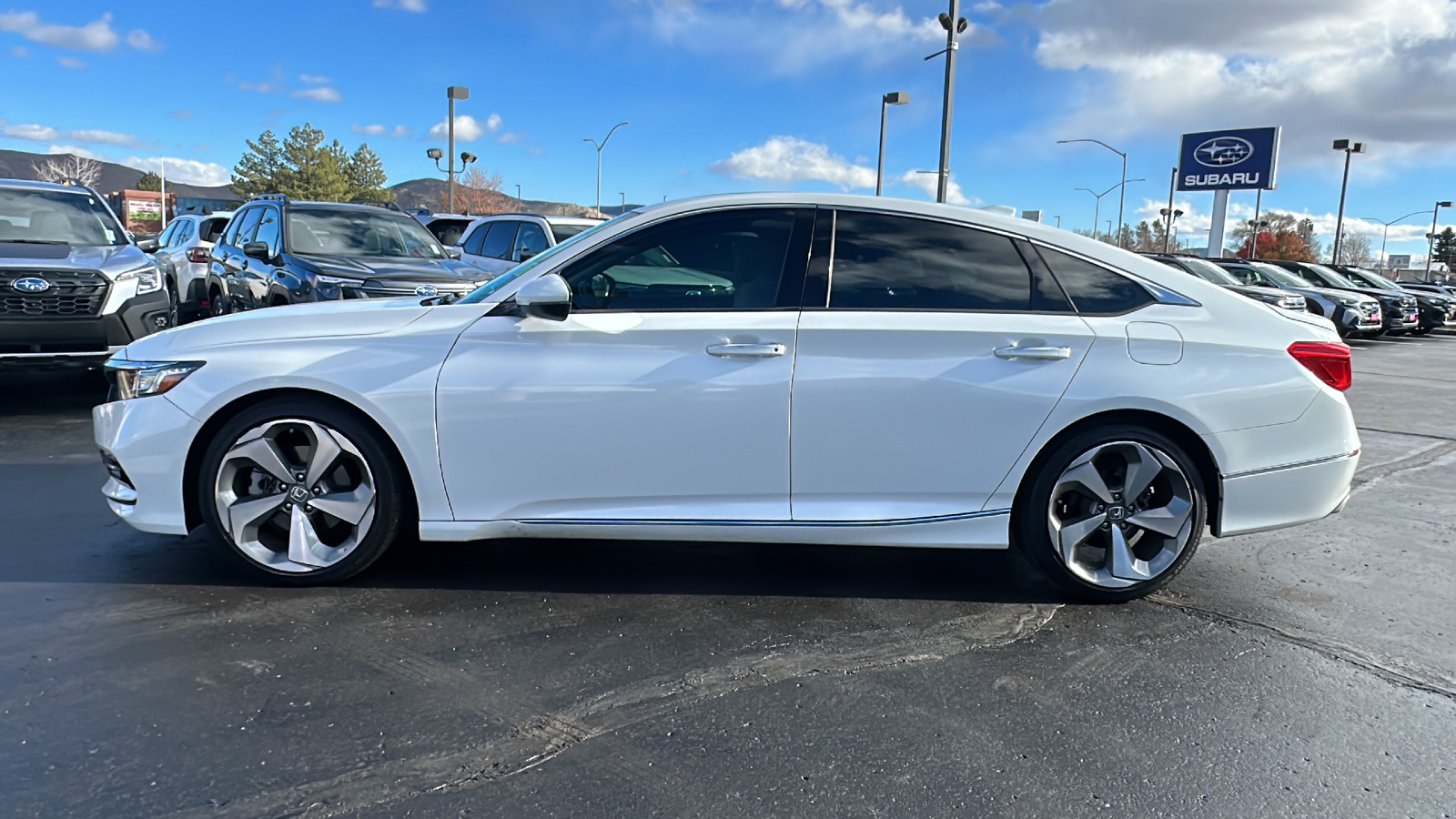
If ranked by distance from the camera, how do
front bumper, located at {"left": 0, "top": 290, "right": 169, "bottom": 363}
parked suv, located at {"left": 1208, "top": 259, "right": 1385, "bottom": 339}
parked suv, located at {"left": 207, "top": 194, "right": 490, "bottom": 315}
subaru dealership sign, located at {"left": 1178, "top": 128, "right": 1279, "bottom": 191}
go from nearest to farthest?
front bumper, located at {"left": 0, "top": 290, "right": 169, "bottom": 363}, parked suv, located at {"left": 207, "top": 194, "right": 490, "bottom": 315}, parked suv, located at {"left": 1208, "top": 259, "right": 1385, "bottom": 339}, subaru dealership sign, located at {"left": 1178, "top": 128, "right": 1279, "bottom": 191}

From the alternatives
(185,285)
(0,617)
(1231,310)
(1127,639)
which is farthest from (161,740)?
(185,285)

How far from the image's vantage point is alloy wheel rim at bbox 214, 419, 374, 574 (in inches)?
150

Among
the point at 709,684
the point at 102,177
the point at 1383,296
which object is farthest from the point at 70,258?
the point at 102,177

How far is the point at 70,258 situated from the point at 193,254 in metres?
7.25

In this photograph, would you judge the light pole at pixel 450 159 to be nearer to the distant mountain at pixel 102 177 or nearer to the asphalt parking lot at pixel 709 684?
the asphalt parking lot at pixel 709 684

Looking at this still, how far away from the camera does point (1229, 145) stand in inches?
1394

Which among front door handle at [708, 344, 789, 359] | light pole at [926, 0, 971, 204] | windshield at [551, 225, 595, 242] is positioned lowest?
front door handle at [708, 344, 789, 359]

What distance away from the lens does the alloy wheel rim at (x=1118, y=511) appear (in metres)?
3.83

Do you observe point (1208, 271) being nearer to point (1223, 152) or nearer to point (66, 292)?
point (66, 292)

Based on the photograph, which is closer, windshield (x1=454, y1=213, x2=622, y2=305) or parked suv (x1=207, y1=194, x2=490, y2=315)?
windshield (x1=454, y1=213, x2=622, y2=305)

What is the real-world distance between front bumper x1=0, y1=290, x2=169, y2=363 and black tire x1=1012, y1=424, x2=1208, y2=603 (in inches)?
265

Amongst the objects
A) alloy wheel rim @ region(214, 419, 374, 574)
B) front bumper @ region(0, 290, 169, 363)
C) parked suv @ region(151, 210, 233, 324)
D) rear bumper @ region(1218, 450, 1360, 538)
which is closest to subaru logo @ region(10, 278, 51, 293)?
front bumper @ region(0, 290, 169, 363)

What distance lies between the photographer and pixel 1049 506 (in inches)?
151

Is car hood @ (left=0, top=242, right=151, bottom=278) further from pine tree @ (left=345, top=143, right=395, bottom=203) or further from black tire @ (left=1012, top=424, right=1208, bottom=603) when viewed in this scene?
pine tree @ (left=345, top=143, right=395, bottom=203)
